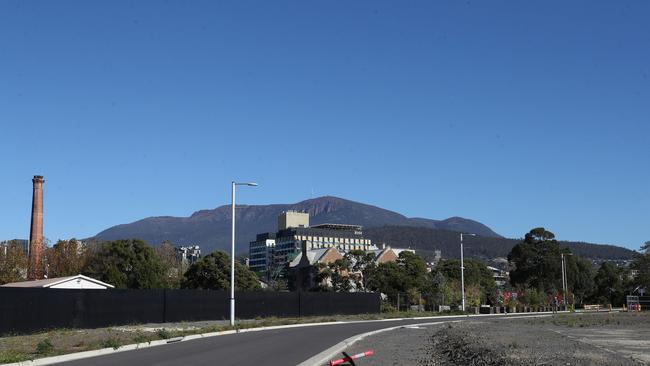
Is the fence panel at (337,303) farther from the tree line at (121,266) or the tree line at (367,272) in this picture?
the tree line at (121,266)

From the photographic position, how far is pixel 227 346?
27.5 m

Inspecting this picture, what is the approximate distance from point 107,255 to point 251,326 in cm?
5616

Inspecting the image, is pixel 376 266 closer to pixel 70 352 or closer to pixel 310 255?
pixel 310 255

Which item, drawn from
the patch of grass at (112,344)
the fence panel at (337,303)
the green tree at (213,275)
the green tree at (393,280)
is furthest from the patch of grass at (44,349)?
the green tree at (393,280)

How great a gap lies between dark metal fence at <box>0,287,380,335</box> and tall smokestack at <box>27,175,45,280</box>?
45682 millimetres

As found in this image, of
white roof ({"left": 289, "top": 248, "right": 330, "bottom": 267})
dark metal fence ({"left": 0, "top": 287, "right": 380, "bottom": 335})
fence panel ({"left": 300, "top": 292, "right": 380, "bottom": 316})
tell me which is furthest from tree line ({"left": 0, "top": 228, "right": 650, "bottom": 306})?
white roof ({"left": 289, "top": 248, "right": 330, "bottom": 267})


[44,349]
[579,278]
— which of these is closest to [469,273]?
[579,278]

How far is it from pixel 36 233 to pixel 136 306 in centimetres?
5323

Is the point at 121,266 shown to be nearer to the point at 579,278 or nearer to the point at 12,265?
the point at 12,265

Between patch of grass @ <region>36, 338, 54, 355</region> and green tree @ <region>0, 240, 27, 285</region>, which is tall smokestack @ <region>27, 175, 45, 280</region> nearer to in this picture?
green tree @ <region>0, 240, 27, 285</region>

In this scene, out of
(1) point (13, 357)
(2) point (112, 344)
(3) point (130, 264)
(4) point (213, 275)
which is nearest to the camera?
(1) point (13, 357)

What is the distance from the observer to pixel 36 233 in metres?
90.4

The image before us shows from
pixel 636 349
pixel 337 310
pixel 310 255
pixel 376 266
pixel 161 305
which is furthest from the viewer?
pixel 310 255

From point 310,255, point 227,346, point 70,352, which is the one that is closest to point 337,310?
point 227,346
